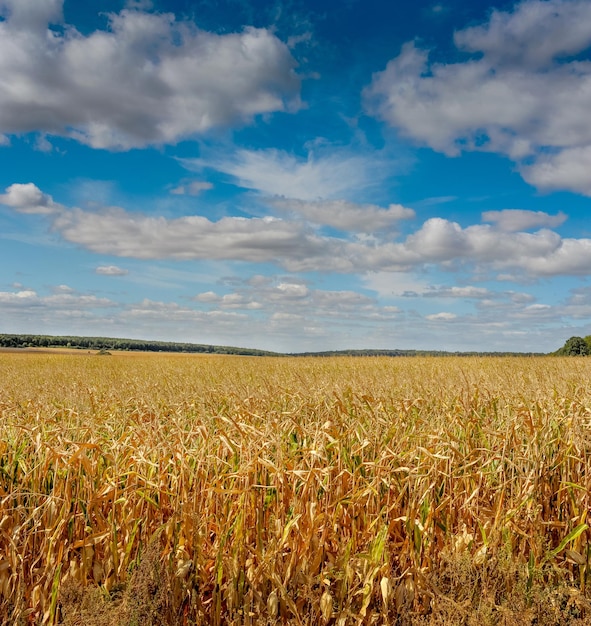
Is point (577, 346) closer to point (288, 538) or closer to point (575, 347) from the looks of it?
point (575, 347)

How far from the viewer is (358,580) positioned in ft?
12.1

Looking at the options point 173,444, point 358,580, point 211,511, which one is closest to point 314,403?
point 173,444

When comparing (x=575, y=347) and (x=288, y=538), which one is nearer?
(x=288, y=538)

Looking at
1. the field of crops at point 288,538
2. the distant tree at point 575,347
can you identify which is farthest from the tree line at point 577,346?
the field of crops at point 288,538

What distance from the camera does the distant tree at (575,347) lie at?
41625 mm

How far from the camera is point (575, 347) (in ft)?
138

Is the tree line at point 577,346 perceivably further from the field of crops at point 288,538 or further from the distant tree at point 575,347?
the field of crops at point 288,538

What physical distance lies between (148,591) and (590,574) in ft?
10.8

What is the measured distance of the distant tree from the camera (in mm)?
41625

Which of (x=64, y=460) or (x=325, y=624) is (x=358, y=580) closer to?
(x=325, y=624)

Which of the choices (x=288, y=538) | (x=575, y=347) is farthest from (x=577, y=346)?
(x=288, y=538)

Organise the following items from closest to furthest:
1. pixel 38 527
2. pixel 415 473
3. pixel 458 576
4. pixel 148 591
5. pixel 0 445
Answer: pixel 148 591, pixel 458 576, pixel 38 527, pixel 415 473, pixel 0 445

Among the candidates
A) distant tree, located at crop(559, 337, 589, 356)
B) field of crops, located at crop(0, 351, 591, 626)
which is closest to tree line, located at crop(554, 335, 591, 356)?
distant tree, located at crop(559, 337, 589, 356)

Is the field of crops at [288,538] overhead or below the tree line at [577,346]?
below
